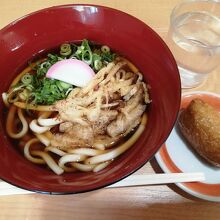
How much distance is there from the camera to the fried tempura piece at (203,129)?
0.97 metres

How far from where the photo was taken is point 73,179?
33.9 inches

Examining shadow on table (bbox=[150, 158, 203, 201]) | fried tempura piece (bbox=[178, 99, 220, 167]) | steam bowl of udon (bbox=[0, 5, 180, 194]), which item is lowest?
shadow on table (bbox=[150, 158, 203, 201])

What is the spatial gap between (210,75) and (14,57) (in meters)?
0.78

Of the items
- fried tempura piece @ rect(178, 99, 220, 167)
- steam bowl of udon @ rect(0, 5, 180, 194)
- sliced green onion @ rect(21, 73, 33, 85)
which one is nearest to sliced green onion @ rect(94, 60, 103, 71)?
steam bowl of udon @ rect(0, 5, 180, 194)

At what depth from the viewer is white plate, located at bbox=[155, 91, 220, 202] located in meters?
0.94

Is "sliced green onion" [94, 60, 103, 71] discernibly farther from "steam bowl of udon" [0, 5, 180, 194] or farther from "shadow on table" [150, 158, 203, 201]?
"shadow on table" [150, 158, 203, 201]

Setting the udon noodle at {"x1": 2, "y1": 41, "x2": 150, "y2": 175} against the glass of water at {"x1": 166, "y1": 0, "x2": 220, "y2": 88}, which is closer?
the udon noodle at {"x1": 2, "y1": 41, "x2": 150, "y2": 175}

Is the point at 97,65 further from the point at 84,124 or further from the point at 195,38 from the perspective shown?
the point at 195,38

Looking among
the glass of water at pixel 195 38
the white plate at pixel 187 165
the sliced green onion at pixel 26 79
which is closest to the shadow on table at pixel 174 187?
the white plate at pixel 187 165

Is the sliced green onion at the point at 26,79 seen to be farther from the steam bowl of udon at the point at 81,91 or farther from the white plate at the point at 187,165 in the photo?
the white plate at the point at 187,165

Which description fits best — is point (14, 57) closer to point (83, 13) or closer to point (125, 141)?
point (83, 13)

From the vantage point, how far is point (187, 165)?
1.02 meters

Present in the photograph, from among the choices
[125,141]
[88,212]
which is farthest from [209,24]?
[88,212]

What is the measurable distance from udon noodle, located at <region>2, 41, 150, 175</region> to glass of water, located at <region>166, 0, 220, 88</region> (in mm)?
227
